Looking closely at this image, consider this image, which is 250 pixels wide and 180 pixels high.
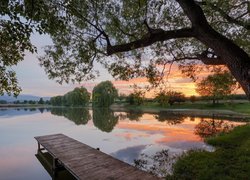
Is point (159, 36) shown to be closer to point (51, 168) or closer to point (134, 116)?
point (51, 168)

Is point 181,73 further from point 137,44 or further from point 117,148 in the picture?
point 117,148

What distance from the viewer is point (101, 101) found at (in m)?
77.0

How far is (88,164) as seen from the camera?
10953mm

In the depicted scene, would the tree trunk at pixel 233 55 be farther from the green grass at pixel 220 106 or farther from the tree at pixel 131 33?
the green grass at pixel 220 106

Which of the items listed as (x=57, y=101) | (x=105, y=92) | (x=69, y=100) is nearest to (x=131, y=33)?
(x=105, y=92)

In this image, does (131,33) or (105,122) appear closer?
(131,33)

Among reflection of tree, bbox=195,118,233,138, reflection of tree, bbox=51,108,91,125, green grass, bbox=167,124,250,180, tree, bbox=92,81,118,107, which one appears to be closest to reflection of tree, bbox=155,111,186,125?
reflection of tree, bbox=195,118,233,138

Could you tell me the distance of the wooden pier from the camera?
9.26m

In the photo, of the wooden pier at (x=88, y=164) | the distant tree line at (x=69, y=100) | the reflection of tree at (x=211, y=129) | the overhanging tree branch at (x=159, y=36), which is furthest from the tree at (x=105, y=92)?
the overhanging tree branch at (x=159, y=36)

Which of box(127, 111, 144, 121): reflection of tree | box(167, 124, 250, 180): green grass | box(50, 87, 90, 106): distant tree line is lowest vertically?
box(127, 111, 144, 121): reflection of tree

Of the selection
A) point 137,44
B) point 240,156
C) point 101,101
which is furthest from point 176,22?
point 101,101

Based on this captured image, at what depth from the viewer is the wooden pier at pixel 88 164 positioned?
30.4ft

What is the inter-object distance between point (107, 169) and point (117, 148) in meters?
8.49

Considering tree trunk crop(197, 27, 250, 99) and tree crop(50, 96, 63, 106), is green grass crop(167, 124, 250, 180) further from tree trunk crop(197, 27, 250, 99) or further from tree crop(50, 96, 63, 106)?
tree crop(50, 96, 63, 106)
